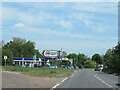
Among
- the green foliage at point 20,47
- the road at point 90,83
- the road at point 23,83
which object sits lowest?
the road at point 90,83

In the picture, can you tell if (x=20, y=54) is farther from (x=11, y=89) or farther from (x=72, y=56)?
(x=11, y=89)

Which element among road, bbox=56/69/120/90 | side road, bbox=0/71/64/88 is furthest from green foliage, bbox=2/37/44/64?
side road, bbox=0/71/64/88

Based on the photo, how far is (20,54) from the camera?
5659 inches

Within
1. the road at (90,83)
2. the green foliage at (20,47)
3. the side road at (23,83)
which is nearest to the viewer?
the side road at (23,83)

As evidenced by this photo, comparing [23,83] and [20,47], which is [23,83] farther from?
[20,47]

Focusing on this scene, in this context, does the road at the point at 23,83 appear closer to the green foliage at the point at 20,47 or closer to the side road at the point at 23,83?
the side road at the point at 23,83

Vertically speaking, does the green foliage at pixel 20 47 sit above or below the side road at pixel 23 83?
above

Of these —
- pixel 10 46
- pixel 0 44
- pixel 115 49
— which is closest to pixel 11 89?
pixel 115 49

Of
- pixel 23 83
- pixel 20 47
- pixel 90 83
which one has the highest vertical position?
pixel 20 47

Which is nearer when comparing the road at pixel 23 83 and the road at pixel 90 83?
the road at pixel 23 83

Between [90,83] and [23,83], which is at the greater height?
[23,83]

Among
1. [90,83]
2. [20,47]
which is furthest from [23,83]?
[20,47]

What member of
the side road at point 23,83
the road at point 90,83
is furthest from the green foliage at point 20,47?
the side road at point 23,83

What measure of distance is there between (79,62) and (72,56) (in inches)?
473
